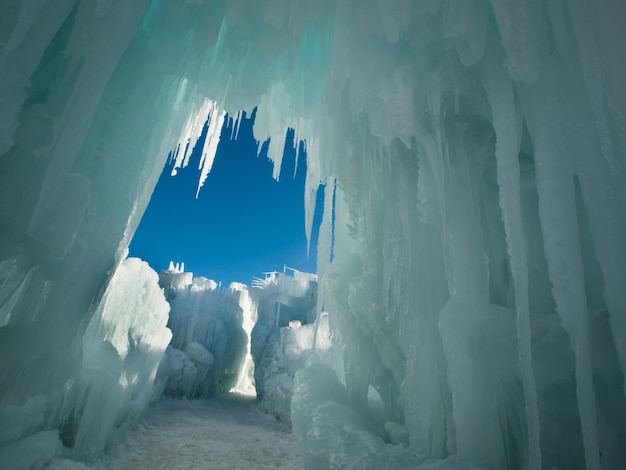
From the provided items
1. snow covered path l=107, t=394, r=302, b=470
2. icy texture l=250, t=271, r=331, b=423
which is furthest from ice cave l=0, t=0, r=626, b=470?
icy texture l=250, t=271, r=331, b=423

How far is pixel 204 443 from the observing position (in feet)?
26.8

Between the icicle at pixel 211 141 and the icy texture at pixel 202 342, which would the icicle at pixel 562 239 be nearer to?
the icicle at pixel 211 141

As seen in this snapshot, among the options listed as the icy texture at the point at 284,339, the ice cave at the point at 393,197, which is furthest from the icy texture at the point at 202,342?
the ice cave at the point at 393,197

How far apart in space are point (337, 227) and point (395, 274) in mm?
2789

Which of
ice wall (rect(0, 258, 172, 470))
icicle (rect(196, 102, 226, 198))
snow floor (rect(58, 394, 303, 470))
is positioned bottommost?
snow floor (rect(58, 394, 303, 470))

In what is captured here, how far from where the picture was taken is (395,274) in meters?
4.18

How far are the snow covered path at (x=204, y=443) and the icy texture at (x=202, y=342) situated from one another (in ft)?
6.58

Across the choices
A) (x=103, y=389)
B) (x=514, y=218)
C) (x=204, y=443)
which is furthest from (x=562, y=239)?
(x=204, y=443)

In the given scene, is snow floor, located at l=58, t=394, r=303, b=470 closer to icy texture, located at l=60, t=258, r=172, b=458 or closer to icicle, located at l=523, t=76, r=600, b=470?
icy texture, located at l=60, t=258, r=172, b=458

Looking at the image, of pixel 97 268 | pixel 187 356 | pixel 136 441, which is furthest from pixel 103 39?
pixel 187 356

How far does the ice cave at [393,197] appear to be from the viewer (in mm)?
2209

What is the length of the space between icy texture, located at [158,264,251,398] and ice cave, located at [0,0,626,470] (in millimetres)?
9662

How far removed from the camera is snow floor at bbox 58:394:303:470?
668cm

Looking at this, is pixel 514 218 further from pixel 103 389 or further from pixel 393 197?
pixel 103 389
